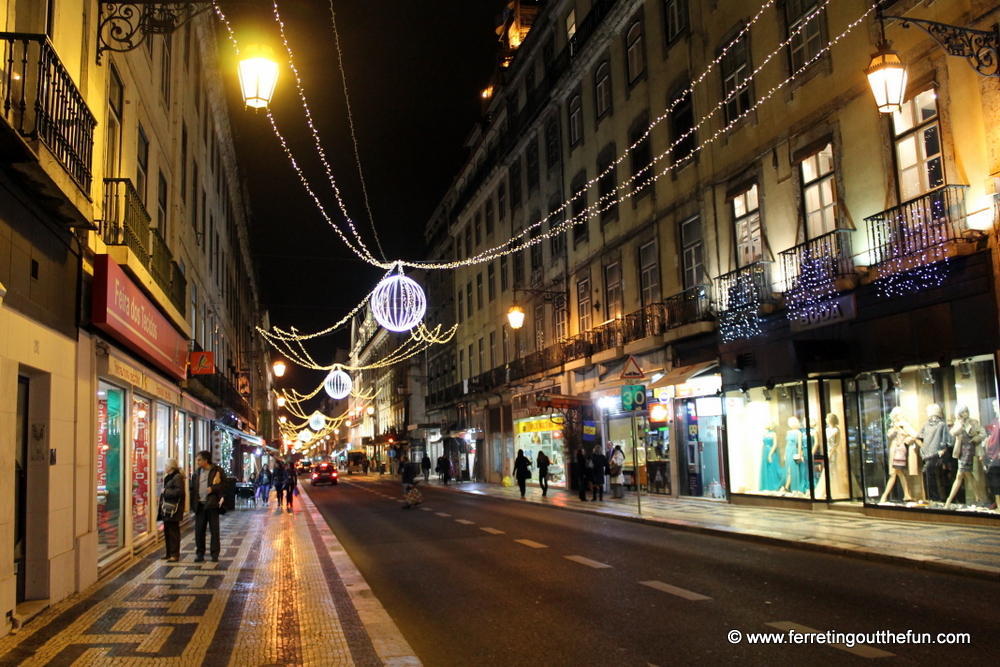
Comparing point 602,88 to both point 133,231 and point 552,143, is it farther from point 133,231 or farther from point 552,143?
point 133,231

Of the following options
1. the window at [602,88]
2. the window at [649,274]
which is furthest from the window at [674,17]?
the window at [649,274]

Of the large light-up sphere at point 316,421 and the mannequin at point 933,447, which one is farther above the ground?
the large light-up sphere at point 316,421

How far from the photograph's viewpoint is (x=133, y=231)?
12984 millimetres

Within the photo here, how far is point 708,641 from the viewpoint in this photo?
677cm

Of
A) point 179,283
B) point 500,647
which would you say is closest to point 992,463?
point 500,647

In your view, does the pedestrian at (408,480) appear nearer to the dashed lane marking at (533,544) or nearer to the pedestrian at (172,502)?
the dashed lane marking at (533,544)

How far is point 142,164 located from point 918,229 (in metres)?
14.7

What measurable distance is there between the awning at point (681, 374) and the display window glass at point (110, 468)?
14.1m

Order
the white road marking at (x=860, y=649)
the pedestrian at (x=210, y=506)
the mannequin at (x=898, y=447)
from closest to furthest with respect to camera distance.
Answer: the white road marking at (x=860, y=649)
the pedestrian at (x=210, y=506)
the mannequin at (x=898, y=447)

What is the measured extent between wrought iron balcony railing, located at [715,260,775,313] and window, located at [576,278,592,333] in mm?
9308

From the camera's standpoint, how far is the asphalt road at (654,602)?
645 centimetres

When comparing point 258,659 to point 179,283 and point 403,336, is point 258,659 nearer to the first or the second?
point 179,283

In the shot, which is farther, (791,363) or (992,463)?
(791,363)

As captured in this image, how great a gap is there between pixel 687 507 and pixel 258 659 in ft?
50.4
